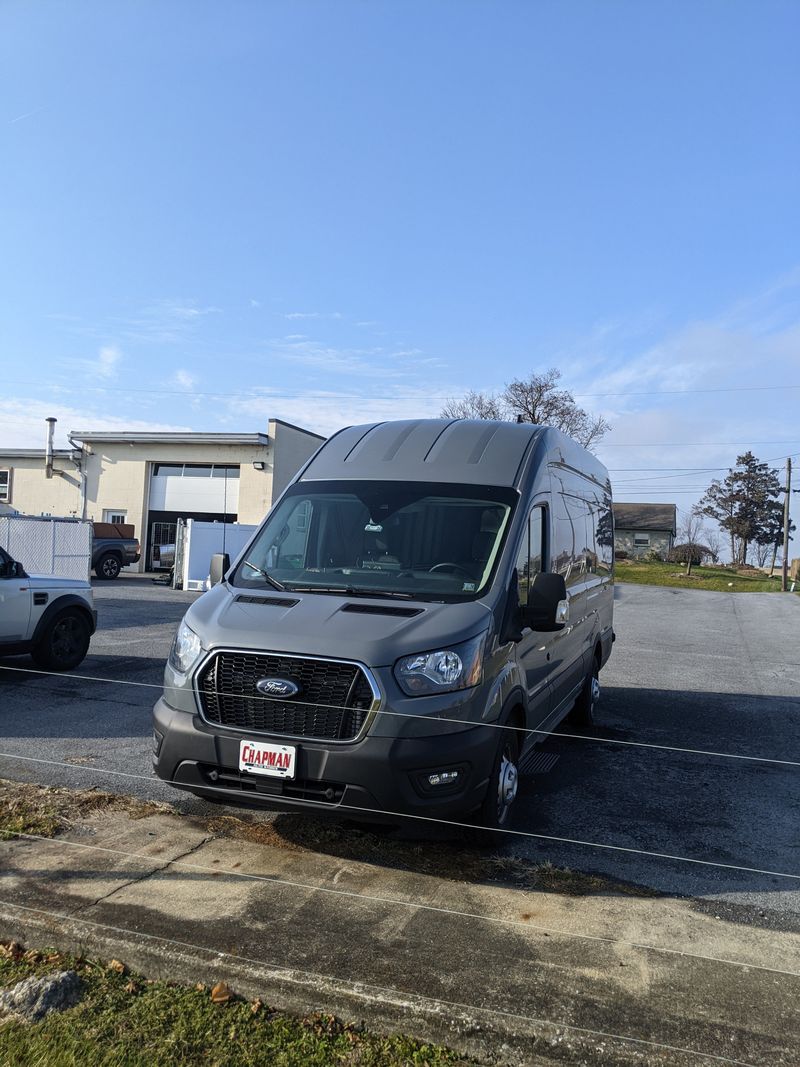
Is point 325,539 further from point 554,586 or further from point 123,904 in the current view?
point 123,904

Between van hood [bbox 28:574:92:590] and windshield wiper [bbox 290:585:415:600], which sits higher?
windshield wiper [bbox 290:585:415:600]

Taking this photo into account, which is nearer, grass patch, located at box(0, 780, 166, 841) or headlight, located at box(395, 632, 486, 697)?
headlight, located at box(395, 632, 486, 697)

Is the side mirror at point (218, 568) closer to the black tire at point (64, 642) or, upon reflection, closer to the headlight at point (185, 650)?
the headlight at point (185, 650)

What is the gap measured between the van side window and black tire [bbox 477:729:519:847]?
87 cm

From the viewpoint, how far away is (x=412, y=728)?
427 centimetres

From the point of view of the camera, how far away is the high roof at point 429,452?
5.82 m

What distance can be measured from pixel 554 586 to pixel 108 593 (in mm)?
21333

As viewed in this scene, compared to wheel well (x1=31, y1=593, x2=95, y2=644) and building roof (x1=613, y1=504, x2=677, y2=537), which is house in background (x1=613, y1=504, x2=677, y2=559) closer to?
building roof (x1=613, y1=504, x2=677, y2=537)

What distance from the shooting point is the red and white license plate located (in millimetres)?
4316

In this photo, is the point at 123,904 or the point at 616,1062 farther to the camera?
the point at 123,904

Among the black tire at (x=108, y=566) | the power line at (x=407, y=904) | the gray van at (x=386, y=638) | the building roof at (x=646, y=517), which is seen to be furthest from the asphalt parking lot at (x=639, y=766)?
the building roof at (x=646, y=517)

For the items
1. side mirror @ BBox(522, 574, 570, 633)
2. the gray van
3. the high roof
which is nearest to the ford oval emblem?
the gray van

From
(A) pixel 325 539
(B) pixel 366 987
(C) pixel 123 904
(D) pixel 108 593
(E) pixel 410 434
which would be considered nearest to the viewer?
(B) pixel 366 987

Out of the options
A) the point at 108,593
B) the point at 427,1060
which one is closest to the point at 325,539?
the point at 427,1060
